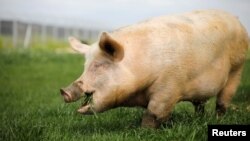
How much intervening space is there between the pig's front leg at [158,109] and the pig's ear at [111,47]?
402mm

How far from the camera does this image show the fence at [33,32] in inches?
523

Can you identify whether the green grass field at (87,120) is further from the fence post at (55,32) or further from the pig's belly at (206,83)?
the fence post at (55,32)

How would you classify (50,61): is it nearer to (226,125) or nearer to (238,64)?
(238,64)

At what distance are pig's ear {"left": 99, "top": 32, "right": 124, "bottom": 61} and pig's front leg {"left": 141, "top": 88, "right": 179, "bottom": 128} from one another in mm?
402

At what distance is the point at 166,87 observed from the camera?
3945 millimetres

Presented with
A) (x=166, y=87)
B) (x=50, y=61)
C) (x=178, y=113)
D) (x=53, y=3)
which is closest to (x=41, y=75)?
(x=50, y=61)

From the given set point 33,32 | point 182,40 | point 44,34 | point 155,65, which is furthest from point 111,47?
point 44,34

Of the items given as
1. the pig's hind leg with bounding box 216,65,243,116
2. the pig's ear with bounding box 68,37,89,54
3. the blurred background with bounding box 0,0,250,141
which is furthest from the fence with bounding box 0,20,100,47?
the pig's ear with bounding box 68,37,89,54

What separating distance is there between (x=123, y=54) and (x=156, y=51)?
0.82ft

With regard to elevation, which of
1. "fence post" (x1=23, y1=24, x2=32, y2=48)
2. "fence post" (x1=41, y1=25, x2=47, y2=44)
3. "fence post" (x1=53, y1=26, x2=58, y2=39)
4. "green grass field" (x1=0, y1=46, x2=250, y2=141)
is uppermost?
"green grass field" (x1=0, y1=46, x2=250, y2=141)

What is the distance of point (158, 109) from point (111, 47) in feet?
1.88

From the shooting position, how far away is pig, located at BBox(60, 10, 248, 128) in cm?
379

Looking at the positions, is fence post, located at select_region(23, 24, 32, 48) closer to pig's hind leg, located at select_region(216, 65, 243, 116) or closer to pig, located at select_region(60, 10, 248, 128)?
pig's hind leg, located at select_region(216, 65, 243, 116)

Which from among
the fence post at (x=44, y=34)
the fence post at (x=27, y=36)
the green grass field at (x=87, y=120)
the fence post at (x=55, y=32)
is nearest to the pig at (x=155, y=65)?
the green grass field at (x=87, y=120)
